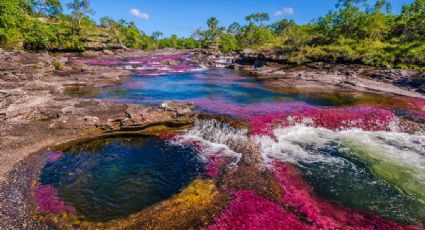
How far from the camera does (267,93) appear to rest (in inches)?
1522

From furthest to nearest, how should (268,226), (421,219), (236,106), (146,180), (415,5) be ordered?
1. (415,5)
2. (236,106)
3. (146,180)
4. (421,219)
5. (268,226)

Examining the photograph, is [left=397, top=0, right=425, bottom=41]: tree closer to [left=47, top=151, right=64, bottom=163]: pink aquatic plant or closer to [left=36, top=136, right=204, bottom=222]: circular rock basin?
[left=36, top=136, right=204, bottom=222]: circular rock basin

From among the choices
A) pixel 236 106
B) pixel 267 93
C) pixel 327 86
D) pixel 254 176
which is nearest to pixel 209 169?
pixel 254 176

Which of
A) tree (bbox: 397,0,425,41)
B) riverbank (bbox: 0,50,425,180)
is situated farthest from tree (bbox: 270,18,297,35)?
riverbank (bbox: 0,50,425,180)

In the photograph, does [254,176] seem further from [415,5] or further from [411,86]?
[415,5]

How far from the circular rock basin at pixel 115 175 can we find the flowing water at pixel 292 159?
0.06 m

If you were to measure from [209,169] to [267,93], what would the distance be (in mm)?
24779

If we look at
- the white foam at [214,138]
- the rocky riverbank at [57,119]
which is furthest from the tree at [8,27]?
the white foam at [214,138]

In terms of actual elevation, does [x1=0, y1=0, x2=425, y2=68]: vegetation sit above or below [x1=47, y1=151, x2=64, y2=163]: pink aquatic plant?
above

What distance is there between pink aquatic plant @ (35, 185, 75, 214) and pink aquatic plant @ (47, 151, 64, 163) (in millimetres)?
3162

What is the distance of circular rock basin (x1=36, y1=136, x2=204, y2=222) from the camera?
1281 centimetres

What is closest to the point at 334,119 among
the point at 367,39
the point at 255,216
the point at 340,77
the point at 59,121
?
the point at 255,216

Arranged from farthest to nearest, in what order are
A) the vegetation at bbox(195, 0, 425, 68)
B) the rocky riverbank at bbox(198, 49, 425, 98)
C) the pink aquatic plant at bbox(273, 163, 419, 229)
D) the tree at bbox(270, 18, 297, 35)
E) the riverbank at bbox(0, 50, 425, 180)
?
the tree at bbox(270, 18, 297, 35), the vegetation at bbox(195, 0, 425, 68), the rocky riverbank at bbox(198, 49, 425, 98), the riverbank at bbox(0, 50, 425, 180), the pink aquatic plant at bbox(273, 163, 419, 229)

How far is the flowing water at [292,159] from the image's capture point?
44.7ft
